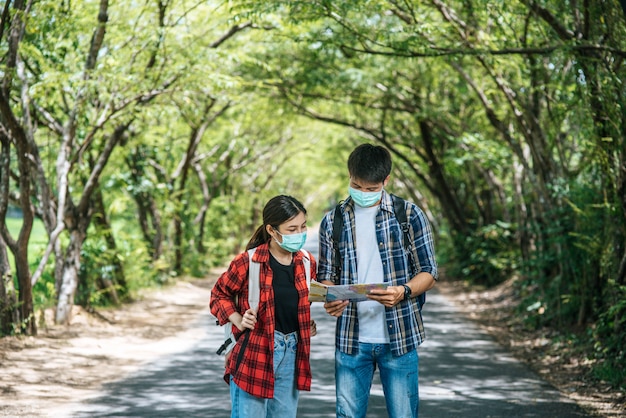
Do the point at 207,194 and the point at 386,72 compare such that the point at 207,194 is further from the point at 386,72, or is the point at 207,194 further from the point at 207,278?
the point at 386,72

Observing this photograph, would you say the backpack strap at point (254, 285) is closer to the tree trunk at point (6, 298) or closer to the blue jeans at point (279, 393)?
the blue jeans at point (279, 393)

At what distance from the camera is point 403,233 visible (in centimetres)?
418

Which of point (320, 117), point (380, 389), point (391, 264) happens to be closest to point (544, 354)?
point (380, 389)

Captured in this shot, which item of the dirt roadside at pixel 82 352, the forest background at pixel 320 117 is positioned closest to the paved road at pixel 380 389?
the dirt roadside at pixel 82 352

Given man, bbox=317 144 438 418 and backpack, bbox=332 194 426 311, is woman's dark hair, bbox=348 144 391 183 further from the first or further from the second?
backpack, bbox=332 194 426 311

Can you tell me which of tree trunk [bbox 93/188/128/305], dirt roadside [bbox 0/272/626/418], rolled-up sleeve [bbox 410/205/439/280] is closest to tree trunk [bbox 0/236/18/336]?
dirt roadside [bbox 0/272/626/418]

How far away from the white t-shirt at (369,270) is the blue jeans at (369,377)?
59 millimetres

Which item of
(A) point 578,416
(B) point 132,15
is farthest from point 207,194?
(A) point 578,416

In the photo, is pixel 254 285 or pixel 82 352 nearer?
pixel 254 285

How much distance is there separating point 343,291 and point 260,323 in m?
0.52

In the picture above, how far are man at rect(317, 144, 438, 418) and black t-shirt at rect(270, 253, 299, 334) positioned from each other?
17 cm

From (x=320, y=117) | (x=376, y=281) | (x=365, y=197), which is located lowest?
(x=376, y=281)

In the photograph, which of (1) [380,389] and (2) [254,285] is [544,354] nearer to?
(1) [380,389]

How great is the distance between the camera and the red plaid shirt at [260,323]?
4176 millimetres
